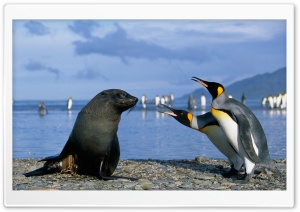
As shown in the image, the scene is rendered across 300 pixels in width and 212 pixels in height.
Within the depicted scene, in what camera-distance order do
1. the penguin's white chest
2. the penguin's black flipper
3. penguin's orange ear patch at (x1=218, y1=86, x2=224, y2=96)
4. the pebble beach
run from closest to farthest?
the pebble beach
the penguin's black flipper
the penguin's white chest
penguin's orange ear patch at (x1=218, y1=86, x2=224, y2=96)

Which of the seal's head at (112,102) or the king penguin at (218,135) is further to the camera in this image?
the king penguin at (218,135)

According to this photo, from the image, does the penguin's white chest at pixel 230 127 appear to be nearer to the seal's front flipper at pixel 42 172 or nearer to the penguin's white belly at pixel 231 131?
the penguin's white belly at pixel 231 131

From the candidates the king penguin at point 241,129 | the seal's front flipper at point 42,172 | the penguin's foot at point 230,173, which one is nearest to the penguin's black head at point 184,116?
the king penguin at point 241,129

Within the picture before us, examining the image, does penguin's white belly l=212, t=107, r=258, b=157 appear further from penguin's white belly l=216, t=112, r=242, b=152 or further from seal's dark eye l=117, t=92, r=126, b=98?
seal's dark eye l=117, t=92, r=126, b=98

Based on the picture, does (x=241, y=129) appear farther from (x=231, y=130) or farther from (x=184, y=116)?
(x=184, y=116)

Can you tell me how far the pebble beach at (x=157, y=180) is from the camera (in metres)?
5.29

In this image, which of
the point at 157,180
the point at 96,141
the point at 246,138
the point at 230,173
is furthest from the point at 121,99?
the point at 230,173

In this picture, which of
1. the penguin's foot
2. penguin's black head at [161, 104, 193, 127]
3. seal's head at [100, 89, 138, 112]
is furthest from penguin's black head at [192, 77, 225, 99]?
the penguin's foot

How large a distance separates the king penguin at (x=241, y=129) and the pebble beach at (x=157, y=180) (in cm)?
22

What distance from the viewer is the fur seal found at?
5555 millimetres

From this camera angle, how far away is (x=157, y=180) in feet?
18.2

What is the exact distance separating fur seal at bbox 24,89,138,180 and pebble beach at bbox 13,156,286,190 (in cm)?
9

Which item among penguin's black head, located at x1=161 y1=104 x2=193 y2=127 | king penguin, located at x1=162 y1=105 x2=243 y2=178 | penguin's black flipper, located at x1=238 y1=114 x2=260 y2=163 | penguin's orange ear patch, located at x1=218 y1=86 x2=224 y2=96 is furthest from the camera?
penguin's black head, located at x1=161 y1=104 x2=193 y2=127
